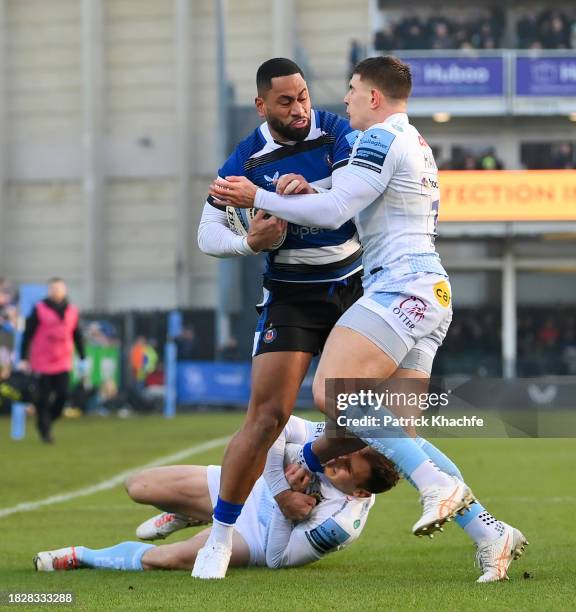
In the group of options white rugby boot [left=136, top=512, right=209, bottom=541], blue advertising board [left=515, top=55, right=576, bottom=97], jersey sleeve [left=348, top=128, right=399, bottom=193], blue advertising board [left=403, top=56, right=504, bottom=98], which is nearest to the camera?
jersey sleeve [left=348, top=128, right=399, bottom=193]

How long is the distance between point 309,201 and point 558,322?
29289 mm

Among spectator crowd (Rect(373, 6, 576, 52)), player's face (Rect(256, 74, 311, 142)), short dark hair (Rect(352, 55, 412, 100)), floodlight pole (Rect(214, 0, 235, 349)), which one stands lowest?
floodlight pole (Rect(214, 0, 235, 349))

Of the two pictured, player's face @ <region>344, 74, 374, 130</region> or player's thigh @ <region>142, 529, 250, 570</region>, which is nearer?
player's face @ <region>344, 74, 374, 130</region>

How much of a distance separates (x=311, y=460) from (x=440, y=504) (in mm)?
1043

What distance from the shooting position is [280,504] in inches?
233

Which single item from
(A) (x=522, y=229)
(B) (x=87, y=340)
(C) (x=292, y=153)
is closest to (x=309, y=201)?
(C) (x=292, y=153)

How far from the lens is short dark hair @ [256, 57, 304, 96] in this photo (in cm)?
604

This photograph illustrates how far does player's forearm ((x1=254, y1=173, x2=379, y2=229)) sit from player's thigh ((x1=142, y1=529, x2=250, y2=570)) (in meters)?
1.50

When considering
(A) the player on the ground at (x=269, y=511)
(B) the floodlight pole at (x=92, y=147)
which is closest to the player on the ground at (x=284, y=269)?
(A) the player on the ground at (x=269, y=511)

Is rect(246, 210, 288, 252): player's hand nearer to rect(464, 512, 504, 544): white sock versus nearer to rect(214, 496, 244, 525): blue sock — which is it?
rect(214, 496, 244, 525): blue sock

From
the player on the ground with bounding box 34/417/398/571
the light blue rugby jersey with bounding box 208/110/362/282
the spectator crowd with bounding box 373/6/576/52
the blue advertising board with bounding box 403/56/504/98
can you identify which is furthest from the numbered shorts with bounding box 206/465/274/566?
the spectator crowd with bounding box 373/6/576/52

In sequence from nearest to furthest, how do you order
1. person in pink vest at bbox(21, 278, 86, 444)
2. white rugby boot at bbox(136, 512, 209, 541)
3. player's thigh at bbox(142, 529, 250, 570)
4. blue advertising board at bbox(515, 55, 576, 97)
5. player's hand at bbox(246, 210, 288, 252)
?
player's hand at bbox(246, 210, 288, 252), player's thigh at bbox(142, 529, 250, 570), white rugby boot at bbox(136, 512, 209, 541), person in pink vest at bbox(21, 278, 86, 444), blue advertising board at bbox(515, 55, 576, 97)

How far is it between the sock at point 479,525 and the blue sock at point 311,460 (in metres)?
0.74

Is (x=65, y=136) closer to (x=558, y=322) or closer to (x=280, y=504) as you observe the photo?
(x=558, y=322)
